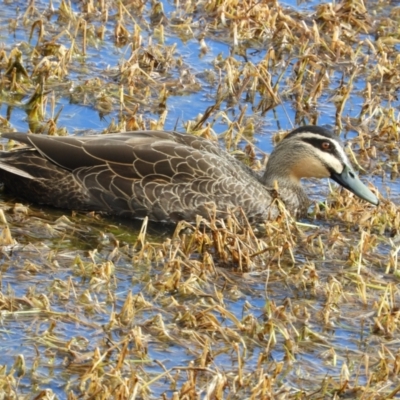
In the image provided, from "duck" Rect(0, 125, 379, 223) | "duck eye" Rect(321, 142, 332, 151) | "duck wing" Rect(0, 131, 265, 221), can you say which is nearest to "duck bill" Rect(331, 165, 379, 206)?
"duck eye" Rect(321, 142, 332, 151)

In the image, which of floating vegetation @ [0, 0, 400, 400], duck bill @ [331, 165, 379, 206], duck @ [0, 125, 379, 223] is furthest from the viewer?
duck bill @ [331, 165, 379, 206]

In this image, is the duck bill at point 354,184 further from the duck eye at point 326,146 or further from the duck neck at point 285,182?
the duck neck at point 285,182

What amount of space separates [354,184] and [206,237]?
167 centimetres

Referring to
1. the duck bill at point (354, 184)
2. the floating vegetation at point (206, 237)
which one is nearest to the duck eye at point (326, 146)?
the duck bill at point (354, 184)

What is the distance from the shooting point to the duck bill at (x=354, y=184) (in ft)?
30.5

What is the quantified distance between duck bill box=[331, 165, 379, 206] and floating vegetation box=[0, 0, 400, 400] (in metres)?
0.10

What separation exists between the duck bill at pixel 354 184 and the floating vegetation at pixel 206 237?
10 cm

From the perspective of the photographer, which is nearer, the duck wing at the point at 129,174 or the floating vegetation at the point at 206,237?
the floating vegetation at the point at 206,237

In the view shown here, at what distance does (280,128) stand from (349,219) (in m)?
Answer: 1.74

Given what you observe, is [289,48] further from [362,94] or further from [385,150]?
[385,150]

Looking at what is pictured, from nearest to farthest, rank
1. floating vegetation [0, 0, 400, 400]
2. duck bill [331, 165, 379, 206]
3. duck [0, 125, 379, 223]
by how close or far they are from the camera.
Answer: floating vegetation [0, 0, 400, 400]
duck [0, 125, 379, 223]
duck bill [331, 165, 379, 206]

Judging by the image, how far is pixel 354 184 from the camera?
940 cm

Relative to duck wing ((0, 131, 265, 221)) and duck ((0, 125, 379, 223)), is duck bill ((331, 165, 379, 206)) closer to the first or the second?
duck ((0, 125, 379, 223))

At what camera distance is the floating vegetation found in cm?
674
